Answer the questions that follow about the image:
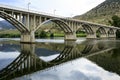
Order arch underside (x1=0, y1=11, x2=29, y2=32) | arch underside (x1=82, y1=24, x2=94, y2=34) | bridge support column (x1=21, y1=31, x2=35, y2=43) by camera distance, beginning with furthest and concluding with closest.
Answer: arch underside (x1=82, y1=24, x2=94, y2=34)
bridge support column (x1=21, y1=31, x2=35, y2=43)
arch underside (x1=0, y1=11, x2=29, y2=32)

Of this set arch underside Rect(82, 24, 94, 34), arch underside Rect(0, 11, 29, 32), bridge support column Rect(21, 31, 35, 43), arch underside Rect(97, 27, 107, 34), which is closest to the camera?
arch underside Rect(0, 11, 29, 32)

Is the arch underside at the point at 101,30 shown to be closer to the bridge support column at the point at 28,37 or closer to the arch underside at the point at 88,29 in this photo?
the arch underside at the point at 88,29

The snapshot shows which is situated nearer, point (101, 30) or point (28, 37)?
point (28, 37)

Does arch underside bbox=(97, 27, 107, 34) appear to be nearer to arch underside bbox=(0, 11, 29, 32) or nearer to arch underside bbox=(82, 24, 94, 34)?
arch underside bbox=(82, 24, 94, 34)

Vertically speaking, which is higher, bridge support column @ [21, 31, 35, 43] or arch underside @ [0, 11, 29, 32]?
arch underside @ [0, 11, 29, 32]

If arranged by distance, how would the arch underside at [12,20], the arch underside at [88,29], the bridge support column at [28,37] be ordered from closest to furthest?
the arch underside at [12,20]
the bridge support column at [28,37]
the arch underside at [88,29]

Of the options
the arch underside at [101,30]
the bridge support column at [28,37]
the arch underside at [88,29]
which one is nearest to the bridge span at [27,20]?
the bridge support column at [28,37]

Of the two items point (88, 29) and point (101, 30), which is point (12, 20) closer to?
point (88, 29)

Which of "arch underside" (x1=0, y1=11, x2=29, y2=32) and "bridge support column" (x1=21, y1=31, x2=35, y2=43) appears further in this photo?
"bridge support column" (x1=21, y1=31, x2=35, y2=43)

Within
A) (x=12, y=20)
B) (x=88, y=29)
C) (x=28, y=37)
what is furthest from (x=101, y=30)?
(x=12, y=20)

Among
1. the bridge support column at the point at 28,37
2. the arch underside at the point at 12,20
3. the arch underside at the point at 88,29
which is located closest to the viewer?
the arch underside at the point at 12,20

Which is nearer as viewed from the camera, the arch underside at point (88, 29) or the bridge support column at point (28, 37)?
the bridge support column at point (28, 37)

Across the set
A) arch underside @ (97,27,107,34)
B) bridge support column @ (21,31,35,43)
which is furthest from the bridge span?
arch underside @ (97,27,107,34)

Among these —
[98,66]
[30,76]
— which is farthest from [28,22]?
[30,76]
